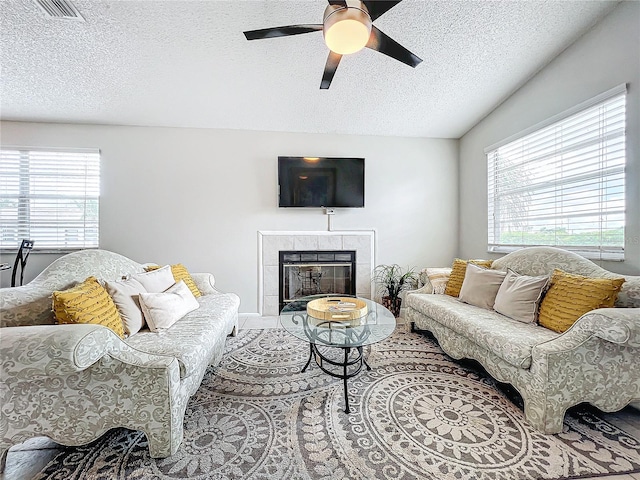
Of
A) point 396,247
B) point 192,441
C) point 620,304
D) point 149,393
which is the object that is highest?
point 396,247

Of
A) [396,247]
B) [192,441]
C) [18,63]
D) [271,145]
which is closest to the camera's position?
[192,441]

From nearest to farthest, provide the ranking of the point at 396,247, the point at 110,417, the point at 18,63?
the point at 110,417, the point at 18,63, the point at 396,247

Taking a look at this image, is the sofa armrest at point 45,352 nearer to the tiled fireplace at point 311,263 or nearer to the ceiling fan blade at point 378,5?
the ceiling fan blade at point 378,5

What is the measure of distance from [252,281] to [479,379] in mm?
2646

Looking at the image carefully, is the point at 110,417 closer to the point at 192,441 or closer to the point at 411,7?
the point at 192,441

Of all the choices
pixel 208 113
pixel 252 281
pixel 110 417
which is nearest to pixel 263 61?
pixel 208 113

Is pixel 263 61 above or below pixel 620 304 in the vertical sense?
above

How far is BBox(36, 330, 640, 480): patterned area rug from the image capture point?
120 centimetres

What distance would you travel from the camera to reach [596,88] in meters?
2.04

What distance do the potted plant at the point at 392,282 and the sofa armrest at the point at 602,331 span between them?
2054 millimetres

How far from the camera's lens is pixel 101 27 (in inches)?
79.0

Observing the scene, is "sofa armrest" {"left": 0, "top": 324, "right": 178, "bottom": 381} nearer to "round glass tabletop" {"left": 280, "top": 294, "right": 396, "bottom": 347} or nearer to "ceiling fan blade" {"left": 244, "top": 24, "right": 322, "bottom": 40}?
"round glass tabletop" {"left": 280, "top": 294, "right": 396, "bottom": 347}

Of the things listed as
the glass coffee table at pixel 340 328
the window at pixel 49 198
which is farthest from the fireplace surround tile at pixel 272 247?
the window at pixel 49 198

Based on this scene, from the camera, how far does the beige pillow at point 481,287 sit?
89.5 inches
